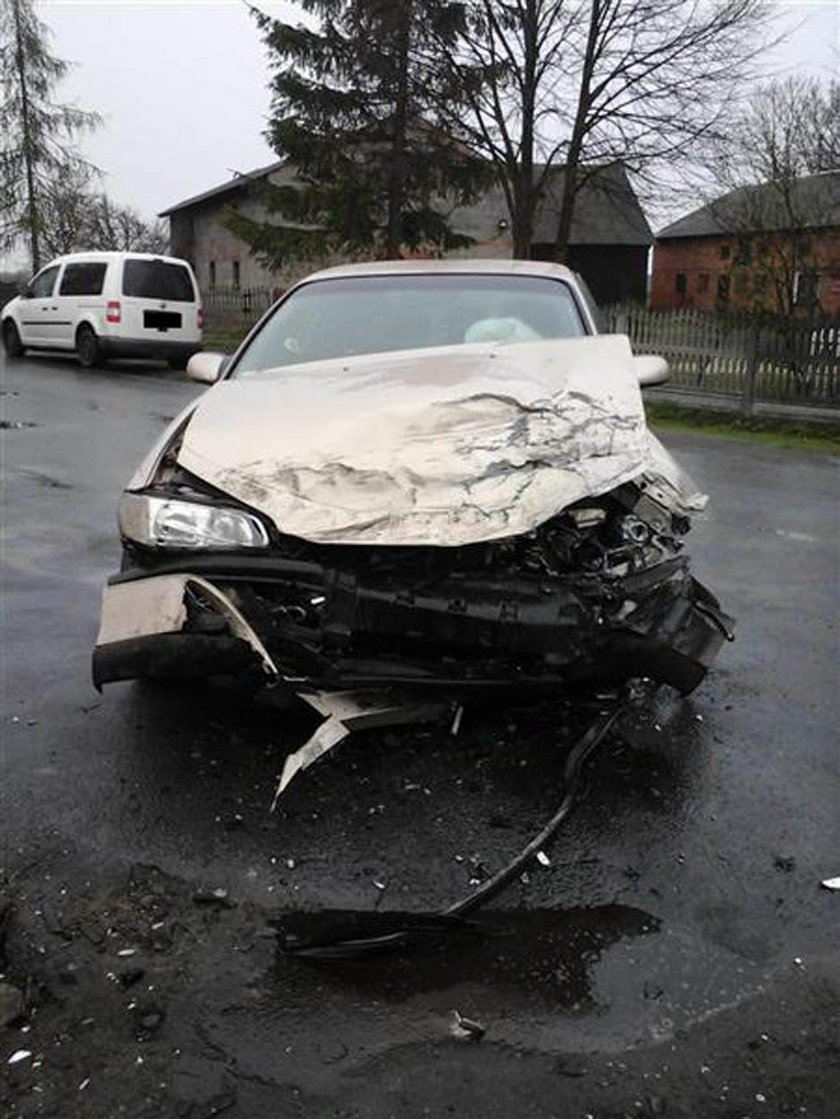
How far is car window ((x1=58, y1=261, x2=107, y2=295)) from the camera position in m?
17.9

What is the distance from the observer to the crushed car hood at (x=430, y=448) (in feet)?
10.1

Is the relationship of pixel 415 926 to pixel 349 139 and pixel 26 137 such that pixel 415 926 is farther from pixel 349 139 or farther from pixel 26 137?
pixel 26 137

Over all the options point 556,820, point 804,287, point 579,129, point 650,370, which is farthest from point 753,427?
point 556,820

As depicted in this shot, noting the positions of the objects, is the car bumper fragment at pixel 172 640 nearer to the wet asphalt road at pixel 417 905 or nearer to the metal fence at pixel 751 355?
the wet asphalt road at pixel 417 905

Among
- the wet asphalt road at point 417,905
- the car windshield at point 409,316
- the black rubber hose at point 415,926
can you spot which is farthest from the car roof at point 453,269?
the black rubber hose at point 415,926

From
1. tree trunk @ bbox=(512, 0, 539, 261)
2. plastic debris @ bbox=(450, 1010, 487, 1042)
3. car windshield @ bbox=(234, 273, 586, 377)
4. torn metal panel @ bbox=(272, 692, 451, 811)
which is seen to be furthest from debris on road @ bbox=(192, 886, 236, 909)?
tree trunk @ bbox=(512, 0, 539, 261)

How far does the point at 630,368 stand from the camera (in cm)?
424

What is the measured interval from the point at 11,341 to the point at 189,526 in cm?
1947

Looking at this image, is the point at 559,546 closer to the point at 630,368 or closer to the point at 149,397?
the point at 630,368

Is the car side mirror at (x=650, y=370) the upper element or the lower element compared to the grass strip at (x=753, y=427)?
upper

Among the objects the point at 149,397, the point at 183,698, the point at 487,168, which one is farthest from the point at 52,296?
the point at 183,698

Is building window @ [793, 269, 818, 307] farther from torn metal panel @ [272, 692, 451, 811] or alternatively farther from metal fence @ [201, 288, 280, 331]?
torn metal panel @ [272, 692, 451, 811]

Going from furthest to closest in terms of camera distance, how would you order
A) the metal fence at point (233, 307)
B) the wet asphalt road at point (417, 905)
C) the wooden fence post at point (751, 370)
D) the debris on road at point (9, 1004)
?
the metal fence at point (233, 307), the wooden fence post at point (751, 370), the debris on road at point (9, 1004), the wet asphalt road at point (417, 905)

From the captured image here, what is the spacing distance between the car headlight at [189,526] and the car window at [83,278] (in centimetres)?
1580
